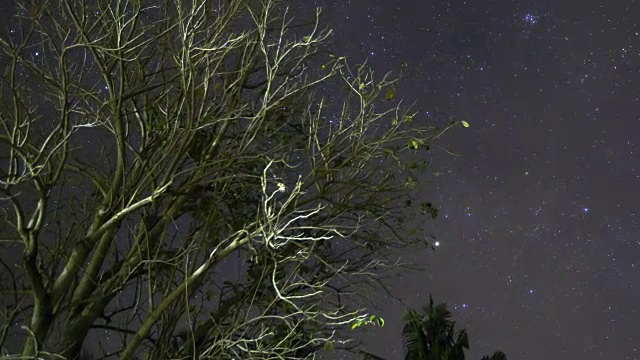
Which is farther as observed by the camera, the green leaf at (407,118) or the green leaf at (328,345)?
the green leaf at (407,118)

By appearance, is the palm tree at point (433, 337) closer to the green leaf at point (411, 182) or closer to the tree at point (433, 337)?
the tree at point (433, 337)

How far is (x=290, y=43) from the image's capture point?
5793mm

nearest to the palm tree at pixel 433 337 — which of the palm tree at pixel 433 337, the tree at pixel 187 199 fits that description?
the palm tree at pixel 433 337

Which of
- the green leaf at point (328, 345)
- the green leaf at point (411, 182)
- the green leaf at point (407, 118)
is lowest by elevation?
the green leaf at point (328, 345)

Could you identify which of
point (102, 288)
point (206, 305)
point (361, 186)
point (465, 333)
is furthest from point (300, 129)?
point (465, 333)

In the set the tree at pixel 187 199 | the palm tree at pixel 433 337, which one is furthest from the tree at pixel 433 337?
the tree at pixel 187 199

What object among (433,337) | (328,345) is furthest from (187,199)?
(433,337)

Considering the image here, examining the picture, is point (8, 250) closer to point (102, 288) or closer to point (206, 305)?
point (102, 288)

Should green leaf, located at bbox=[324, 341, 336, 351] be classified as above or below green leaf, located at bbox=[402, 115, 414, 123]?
below

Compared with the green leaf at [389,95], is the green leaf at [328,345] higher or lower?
lower

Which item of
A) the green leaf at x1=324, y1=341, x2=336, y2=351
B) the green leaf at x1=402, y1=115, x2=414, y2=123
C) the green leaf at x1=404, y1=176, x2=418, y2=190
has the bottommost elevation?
the green leaf at x1=324, y1=341, x2=336, y2=351

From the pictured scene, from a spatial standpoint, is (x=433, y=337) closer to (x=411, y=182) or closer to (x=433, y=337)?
(x=433, y=337)

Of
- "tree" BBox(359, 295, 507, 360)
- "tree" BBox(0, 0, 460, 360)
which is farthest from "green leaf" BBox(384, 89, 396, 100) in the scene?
"tree" BBox(359, 295, 507, 360)

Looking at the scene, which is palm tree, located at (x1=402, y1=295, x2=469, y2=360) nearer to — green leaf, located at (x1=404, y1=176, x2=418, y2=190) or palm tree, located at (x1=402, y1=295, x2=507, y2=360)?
palm tree, located at (x1=402, y1=295, x2=507, y2=360)
